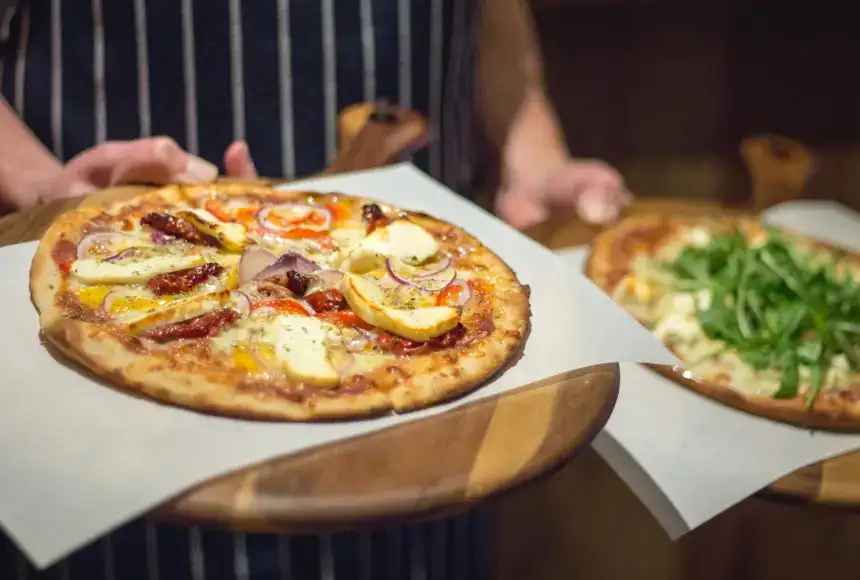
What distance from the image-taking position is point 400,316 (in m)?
1.06

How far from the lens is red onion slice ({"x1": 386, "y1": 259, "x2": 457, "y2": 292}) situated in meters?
1.17

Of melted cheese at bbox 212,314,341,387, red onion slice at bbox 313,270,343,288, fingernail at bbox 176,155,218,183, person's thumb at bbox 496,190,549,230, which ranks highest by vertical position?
fingernail at bbox 176,155,218,183

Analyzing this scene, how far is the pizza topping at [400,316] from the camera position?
3.45 feet

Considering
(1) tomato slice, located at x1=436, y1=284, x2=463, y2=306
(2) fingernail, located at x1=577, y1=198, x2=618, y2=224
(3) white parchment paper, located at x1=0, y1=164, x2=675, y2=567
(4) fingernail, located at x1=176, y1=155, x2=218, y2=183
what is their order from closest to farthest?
(3) white parchment paper, located at x1=0, y1=164, x2=675, y2=567, (1) tomato slice, located at x1=436, y1=284, x2=463, y2=306, (4) fingernail, located at x1=176, y1=155, x2=218, y2=183, (2) fingernail, located at x1=577, y1=198, x2=618, y2=224

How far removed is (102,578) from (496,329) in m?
0.78

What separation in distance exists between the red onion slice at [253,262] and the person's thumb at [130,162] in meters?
0.26

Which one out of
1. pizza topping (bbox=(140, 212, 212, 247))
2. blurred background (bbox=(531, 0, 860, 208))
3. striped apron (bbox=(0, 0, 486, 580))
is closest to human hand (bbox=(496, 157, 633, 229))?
striped apron (bbox=(0, 0, 486, 580))

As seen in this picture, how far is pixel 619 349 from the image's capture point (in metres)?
1.07

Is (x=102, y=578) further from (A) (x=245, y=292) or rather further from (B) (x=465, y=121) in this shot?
(B) (x=465, y=121)

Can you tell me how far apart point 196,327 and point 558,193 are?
890 mm

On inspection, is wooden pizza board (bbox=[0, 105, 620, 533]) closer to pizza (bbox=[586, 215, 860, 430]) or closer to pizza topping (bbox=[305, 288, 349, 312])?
pizza topping (bbox=[305, 288, 349, 312])

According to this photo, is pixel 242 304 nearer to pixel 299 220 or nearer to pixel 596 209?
pixel 299 220

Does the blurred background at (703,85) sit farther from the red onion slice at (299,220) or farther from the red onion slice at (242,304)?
the red onion slice at (242,304)

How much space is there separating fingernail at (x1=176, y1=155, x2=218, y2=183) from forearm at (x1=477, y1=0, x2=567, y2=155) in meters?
0.68
